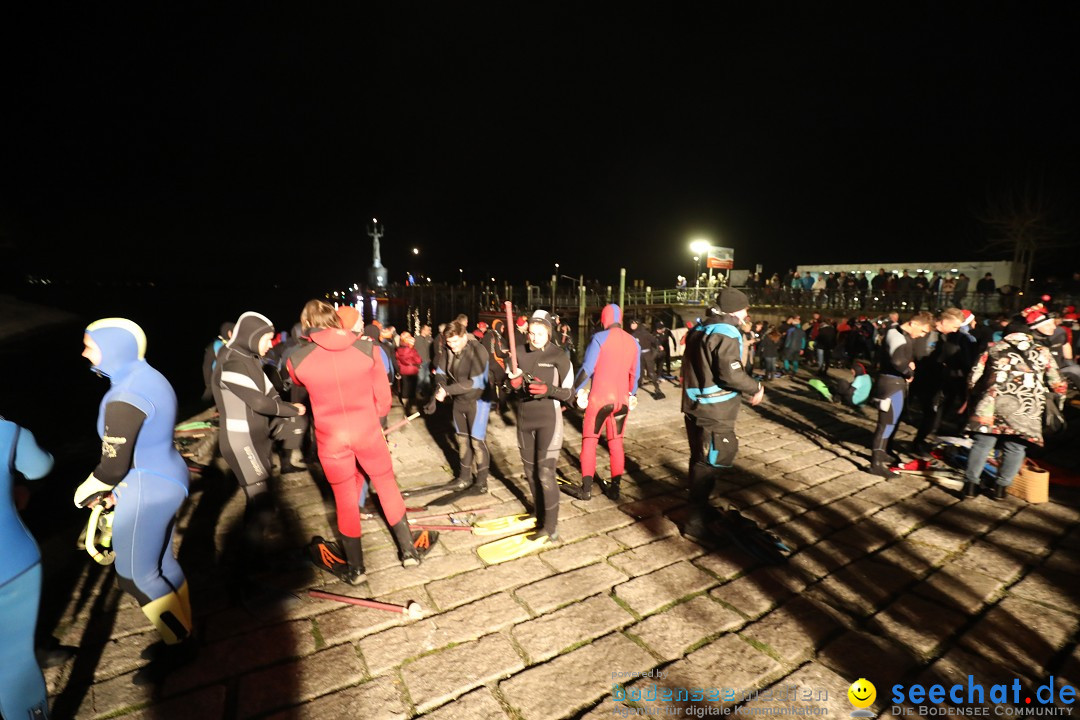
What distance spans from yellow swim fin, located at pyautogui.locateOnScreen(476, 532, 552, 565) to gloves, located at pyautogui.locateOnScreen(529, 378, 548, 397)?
4.20 ft

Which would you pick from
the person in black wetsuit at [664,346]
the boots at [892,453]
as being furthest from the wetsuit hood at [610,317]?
the person in black wetsuit at [664,346]

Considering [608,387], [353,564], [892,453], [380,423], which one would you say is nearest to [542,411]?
[608,387]

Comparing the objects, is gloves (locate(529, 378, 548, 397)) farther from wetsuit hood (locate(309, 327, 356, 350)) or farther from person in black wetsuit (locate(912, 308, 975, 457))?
person in black wetsuit (locate(912, 308, 975, 457))

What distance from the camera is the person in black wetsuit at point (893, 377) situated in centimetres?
548

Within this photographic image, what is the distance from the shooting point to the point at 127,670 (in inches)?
110

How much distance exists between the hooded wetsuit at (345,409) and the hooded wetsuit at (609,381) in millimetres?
1968

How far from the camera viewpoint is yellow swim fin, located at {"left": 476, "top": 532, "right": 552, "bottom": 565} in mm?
4000

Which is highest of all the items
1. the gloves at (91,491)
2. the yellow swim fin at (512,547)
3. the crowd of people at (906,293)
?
the crowd of people at (906,293)

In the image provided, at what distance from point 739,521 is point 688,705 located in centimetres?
208

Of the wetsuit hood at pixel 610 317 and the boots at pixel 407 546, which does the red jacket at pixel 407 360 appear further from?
the boots at pixel 407 546

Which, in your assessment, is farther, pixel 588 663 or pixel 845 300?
pixel 845 300

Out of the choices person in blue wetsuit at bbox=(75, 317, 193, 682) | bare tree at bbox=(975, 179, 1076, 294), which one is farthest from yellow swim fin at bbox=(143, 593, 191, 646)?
bare tree at bbox=(975, 179, 1076, 294)

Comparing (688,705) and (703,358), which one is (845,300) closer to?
(703,358)

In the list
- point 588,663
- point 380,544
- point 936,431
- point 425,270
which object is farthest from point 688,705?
point 425,270
